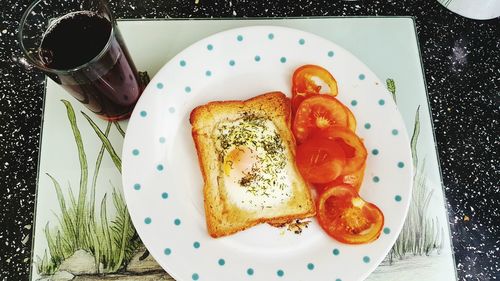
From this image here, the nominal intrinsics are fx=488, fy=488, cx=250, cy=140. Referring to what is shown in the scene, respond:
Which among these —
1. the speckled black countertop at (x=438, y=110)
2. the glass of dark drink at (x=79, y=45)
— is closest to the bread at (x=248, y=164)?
the glass of dark drink at (x=79, y=45)

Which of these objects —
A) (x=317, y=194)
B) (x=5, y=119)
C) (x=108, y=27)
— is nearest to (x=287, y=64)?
(x=317, y=194)

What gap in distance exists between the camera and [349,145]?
119 cm

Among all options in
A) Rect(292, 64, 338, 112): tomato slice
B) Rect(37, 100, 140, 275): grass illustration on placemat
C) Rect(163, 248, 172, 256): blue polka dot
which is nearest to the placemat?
Rect(37, 100, 140, 275): grass illustration on placemat

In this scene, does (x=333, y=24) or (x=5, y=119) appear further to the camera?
(x=333, y=24)

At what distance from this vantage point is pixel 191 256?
1.14m

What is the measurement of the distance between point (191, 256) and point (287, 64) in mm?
561

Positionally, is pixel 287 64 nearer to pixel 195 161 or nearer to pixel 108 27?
pixel 195 161

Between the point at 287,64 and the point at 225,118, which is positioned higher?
the point at 287,64

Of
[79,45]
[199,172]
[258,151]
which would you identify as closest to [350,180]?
[258,151]

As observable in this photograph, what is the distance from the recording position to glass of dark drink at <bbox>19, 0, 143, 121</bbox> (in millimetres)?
1111

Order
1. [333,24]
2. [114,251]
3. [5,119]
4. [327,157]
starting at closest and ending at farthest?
[327,157], [114,251], [5,119], [333,24]

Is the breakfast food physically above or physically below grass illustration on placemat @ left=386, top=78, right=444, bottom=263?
above

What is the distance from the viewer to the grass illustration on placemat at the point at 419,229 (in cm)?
126

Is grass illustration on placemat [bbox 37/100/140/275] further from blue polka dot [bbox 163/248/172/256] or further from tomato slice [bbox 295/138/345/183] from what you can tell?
tomato slice [bbox 295/138/345/183]
